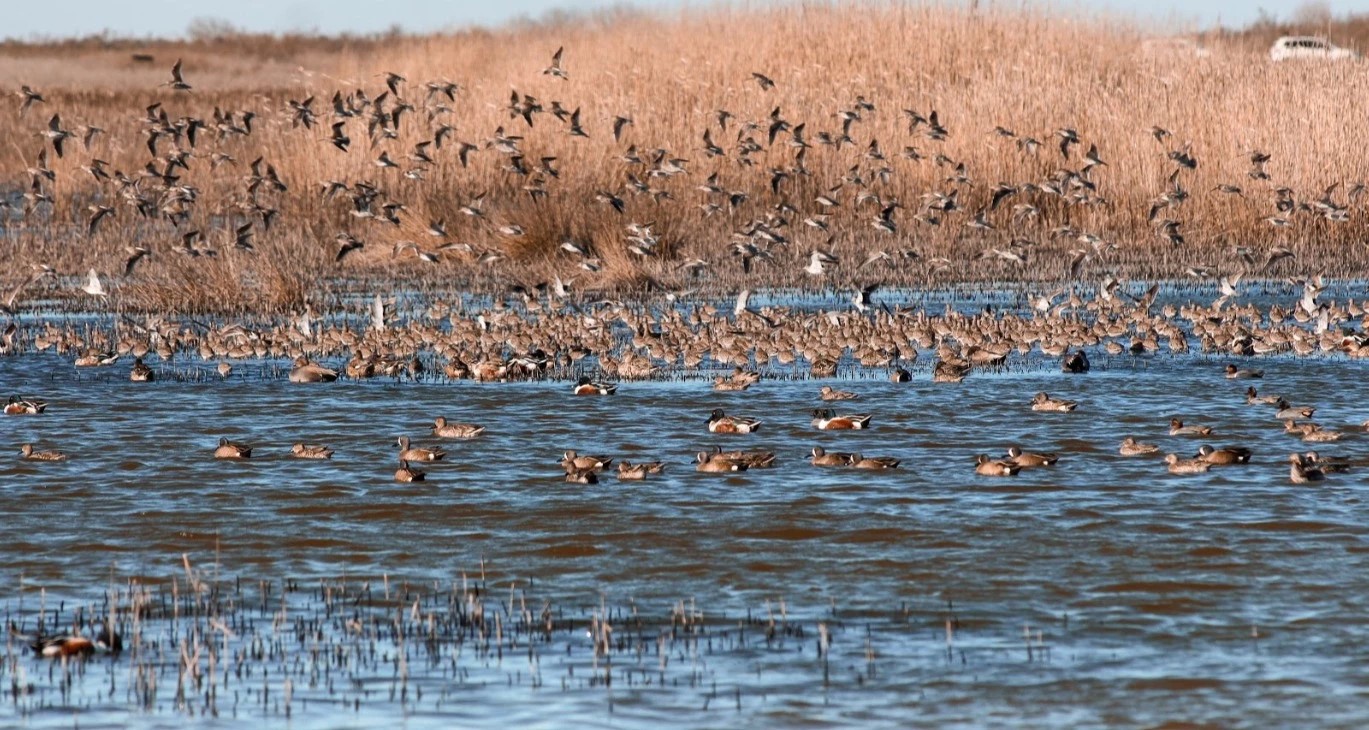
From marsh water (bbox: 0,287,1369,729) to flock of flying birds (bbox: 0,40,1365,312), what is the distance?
9.53 meters

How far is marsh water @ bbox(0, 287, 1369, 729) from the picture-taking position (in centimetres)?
805

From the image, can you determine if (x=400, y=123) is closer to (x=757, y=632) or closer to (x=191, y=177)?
(x=191, y=177)

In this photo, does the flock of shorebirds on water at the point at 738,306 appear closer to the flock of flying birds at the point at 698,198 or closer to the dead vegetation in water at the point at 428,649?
the flock of flying birds at the point at 698,198

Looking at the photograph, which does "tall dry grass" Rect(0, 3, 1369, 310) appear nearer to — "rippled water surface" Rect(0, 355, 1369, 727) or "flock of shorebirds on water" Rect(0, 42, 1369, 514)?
"flock of shorebirds on water" Rect(0, 42, 1369, 514)

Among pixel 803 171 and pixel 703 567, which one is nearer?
pixel 703 567

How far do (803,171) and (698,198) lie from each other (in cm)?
164

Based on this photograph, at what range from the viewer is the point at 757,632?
9.02 metres

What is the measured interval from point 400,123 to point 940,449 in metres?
20.3

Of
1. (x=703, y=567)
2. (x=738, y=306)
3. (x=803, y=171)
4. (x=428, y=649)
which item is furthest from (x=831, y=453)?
(x=803, y=171)

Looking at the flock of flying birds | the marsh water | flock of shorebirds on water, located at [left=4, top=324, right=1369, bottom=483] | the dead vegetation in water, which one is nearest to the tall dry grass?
the flock of flying birds

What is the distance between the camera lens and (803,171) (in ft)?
96.9

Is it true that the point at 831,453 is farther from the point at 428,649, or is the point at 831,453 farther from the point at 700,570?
the point at 428,649

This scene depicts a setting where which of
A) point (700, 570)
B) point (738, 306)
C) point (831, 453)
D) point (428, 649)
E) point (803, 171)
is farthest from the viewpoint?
point (803, 171)

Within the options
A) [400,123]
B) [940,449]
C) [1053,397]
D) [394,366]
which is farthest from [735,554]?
[400,123]
